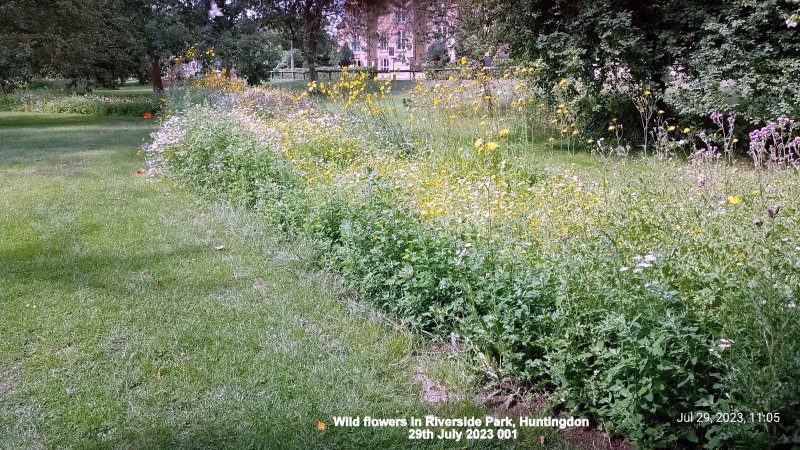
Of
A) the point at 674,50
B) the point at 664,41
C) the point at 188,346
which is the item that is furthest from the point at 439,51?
the point at 188,346

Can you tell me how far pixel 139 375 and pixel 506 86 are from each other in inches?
278

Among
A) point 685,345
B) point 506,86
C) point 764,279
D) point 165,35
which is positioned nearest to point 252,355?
point 685,345

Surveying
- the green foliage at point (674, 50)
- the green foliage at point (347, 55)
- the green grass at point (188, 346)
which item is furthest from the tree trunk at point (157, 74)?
the green grass at point (188, 346)

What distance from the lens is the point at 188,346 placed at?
2719mm

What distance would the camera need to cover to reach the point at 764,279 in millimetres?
1891

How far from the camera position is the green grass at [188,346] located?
83.7 inches

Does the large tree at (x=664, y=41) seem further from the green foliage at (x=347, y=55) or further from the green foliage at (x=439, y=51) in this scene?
the green foliage at (x=439, y=51)

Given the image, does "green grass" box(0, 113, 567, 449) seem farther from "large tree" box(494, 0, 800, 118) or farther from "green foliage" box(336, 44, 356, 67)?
"green foliage" box(336, 44, 356, 67)

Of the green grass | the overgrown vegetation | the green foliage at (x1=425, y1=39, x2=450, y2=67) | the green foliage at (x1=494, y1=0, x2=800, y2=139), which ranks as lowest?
the green grass

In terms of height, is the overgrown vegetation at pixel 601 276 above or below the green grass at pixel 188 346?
above

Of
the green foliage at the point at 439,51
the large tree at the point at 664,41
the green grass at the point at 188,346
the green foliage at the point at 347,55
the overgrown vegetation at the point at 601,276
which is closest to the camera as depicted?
the overgrown vegetation at the point at 601,276

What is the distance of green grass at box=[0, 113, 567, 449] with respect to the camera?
6.98ft

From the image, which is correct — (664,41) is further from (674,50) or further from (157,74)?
(157,74)

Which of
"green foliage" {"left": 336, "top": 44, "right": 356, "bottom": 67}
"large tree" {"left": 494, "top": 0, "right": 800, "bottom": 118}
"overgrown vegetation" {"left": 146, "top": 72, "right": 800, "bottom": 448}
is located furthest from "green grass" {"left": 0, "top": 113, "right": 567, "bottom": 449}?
"green foliage" {"left": 336, "top": 44, "right": 356, "bottom": 67}
